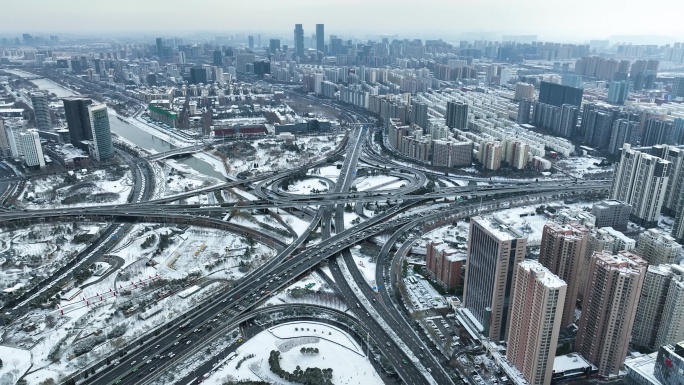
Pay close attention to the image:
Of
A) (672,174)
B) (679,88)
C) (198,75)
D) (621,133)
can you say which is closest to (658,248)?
(672,174)

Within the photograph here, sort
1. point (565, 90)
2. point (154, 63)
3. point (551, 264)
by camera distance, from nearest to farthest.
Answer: point (551, 264)
point (565, 90)
point (154, 63)

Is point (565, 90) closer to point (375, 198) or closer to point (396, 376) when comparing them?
point (375, 198)

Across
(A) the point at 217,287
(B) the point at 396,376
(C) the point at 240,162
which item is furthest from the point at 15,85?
(B) the point at 396,376

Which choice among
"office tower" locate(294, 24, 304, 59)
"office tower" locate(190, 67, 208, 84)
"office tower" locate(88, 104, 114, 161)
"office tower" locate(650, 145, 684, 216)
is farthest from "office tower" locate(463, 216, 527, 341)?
"office tower" locate(294, 24, 304, 59)

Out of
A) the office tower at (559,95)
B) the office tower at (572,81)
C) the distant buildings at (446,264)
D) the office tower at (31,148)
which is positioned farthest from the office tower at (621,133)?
the office tower at (31,148)

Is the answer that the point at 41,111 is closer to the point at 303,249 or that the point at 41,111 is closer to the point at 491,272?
the point at 303,249

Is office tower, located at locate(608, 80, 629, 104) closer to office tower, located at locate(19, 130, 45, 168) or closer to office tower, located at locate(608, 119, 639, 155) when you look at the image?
office tower, located at locate(608, 119, 639, 155)

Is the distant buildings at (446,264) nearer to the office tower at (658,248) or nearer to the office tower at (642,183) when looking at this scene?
the office tower at (658,248)
